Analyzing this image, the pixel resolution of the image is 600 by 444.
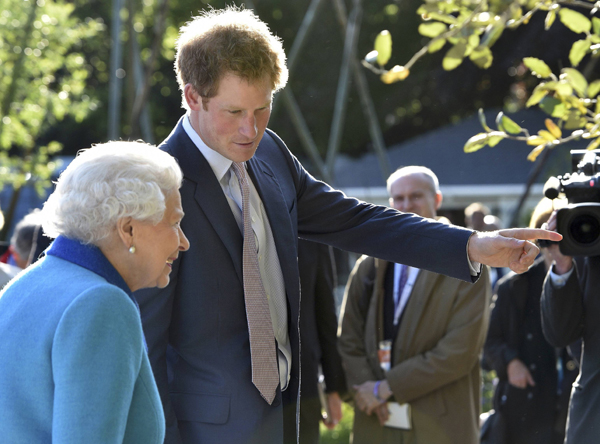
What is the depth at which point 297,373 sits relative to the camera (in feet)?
8.63

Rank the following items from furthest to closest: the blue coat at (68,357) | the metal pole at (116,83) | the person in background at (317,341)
Result: the metal pole at (116,83) < the person in background at (317,341) < the blue coat at (68,357)

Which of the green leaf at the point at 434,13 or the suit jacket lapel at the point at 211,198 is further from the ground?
the green leaf at the point at 434,13

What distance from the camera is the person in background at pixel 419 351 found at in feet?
13.3

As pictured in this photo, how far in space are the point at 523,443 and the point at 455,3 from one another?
2.93 m

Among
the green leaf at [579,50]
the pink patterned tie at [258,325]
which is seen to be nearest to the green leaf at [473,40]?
the green leaf at [579,50]

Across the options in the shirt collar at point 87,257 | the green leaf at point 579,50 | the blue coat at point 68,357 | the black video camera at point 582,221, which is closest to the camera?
the blue coat at point 68,357

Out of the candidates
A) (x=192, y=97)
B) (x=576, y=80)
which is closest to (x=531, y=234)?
(x=576, y=80)

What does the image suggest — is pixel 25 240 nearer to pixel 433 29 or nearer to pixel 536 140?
pixel 433 29

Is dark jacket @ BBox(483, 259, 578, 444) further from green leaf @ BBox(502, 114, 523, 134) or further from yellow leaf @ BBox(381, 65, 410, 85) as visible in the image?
yellow leaf @ BBox(381, 65, 410, 85)

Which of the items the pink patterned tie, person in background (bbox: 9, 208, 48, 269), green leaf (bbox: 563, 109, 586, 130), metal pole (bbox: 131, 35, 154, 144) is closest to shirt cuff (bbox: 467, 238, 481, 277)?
the pink patterned tie

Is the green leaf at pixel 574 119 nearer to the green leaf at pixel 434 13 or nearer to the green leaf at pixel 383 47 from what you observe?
the green leaf at pixel 434 13

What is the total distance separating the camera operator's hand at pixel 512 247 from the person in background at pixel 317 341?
2092 mm

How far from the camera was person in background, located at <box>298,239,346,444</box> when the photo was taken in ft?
15.1

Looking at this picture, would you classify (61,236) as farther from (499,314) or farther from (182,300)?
(499,314)
